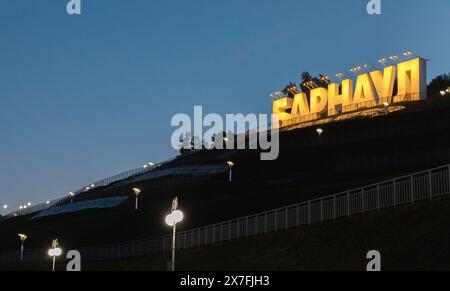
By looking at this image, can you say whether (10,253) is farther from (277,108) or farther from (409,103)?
(277,108)

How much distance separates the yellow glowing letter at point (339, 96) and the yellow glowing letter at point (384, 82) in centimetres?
439

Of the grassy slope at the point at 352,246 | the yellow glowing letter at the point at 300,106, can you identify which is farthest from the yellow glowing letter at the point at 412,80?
the grassy slope at the point at 352,246

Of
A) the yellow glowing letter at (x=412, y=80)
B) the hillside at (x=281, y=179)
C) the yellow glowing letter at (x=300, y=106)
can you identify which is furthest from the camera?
the yellow glowing letter at (x=300, y=106)

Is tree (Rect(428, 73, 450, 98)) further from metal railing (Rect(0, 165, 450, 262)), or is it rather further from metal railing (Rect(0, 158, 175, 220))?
metal railing (Rect(0, 165, 450, 262))

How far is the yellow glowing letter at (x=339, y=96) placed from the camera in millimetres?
112256

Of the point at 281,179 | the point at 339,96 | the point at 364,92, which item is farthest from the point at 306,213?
the point at 339,96

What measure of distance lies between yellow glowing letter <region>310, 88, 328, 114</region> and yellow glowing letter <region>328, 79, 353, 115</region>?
146 cm

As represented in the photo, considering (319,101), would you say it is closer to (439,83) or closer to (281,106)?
(281,106)

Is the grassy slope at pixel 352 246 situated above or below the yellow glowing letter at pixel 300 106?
below

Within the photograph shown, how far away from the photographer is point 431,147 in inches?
2886

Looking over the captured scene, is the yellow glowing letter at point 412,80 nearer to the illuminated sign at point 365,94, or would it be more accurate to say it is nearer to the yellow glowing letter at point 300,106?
the illuminated sign at point 365,94

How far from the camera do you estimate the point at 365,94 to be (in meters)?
109

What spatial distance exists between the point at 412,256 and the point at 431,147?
43810 mm

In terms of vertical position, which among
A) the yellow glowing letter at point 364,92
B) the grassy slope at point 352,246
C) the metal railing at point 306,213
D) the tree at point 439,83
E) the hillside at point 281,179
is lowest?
the grassy slope at point 352,246
